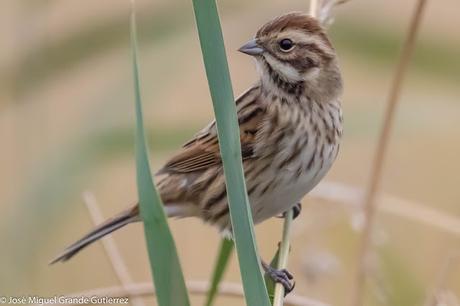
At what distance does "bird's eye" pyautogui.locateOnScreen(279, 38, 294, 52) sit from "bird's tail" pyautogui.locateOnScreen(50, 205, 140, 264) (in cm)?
52

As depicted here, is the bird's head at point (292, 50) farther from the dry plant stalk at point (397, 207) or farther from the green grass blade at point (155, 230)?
the green grass blade at point (155, 230)

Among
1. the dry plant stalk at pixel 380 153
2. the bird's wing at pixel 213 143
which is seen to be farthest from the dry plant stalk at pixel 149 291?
the bird's wing at pixel 213 143

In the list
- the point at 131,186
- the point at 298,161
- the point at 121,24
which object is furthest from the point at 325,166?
the point at 131,186

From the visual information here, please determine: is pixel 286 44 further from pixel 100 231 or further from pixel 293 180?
pixel 100 231

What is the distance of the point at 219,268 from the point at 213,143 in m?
0.82

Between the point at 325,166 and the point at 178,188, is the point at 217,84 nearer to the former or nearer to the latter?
the point at 325,166

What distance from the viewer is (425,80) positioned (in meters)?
2.52

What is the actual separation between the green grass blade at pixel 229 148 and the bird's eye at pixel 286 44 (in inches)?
33.9

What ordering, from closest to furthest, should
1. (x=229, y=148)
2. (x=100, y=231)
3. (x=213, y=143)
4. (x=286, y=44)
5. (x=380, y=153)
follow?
(x=229, y=148)
(x=380, y=153)
(x=286, y=44)
(x=100, y=231)
(x=213, y=143)

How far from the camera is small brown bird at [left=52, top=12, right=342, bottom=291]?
7.98ft

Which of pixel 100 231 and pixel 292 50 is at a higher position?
pixel 292 50

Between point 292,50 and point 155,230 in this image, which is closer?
point 155,230

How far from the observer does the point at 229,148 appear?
4.99 feet

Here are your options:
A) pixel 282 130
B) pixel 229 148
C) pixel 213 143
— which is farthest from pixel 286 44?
pixel 229 148
